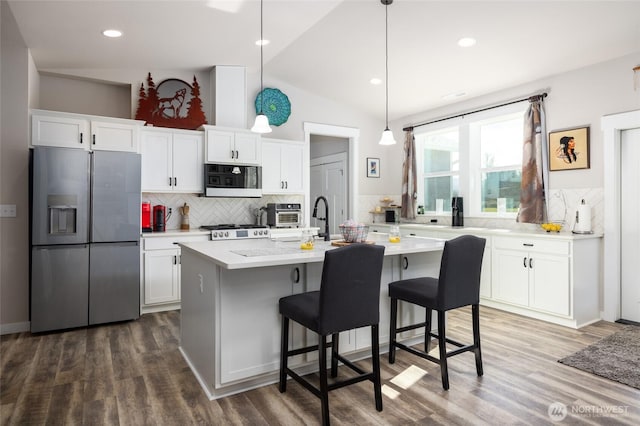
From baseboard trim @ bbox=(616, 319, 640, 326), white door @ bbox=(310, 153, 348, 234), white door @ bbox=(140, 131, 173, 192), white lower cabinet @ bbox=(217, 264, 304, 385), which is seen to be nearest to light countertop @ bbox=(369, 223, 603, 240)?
baseboard trim @ bbox=(616, 319, 640, 326)

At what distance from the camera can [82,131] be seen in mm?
3852

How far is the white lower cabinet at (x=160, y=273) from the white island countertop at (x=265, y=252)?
4.73 feet

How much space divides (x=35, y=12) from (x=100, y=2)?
1.83ft

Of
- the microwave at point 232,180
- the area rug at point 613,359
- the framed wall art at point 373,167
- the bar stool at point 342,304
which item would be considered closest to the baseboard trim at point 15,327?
the microwave at point 232,180

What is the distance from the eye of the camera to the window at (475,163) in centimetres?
492

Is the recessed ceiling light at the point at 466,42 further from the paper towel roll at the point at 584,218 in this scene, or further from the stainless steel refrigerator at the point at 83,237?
the stainless steel refrigerator at the point at 83,237

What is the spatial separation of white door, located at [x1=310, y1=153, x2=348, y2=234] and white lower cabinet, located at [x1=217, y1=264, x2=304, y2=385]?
4.05 metres

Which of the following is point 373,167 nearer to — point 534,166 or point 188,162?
point 534,166

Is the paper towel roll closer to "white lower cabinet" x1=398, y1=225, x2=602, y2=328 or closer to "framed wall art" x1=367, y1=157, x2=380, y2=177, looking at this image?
"white lower cabinet" x1=398, y1=225, x2=602, y2=328

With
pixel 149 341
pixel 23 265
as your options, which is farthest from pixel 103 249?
pixel 149 341

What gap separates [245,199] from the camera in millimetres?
5402

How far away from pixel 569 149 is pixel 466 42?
1619mm

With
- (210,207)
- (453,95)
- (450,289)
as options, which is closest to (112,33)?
(210,207)

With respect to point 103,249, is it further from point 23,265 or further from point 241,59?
point 241,59
